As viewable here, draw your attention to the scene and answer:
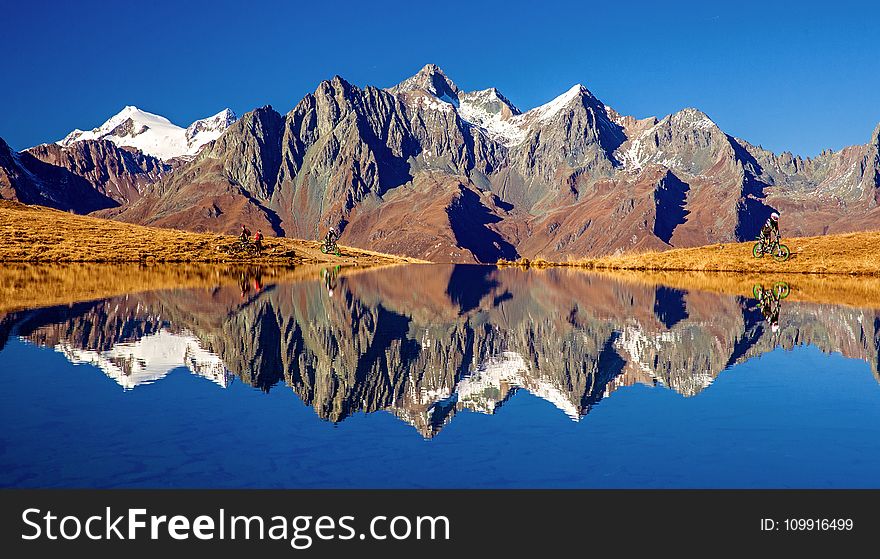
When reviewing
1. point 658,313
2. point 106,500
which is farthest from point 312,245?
point 106,500

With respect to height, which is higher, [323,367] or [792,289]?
[792,289]

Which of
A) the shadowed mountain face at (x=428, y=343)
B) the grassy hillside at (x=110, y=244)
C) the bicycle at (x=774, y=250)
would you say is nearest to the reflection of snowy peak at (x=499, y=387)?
the shadowed mountain face at (x=428, y=343)

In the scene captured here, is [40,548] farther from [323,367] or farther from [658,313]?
[658,313]

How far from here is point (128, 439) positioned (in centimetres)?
1300

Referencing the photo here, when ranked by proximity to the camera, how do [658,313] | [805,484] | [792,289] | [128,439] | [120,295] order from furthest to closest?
[792,289] → [120,295] → [658,313] → [128,439] → [805,484]

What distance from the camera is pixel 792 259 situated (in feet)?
279

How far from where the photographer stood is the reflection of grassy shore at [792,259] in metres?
79.7

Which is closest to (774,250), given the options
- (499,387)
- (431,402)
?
(499,387)

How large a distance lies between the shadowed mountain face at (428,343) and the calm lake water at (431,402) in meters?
0.11

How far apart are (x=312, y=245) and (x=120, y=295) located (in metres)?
75.3

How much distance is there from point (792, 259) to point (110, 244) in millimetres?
84195

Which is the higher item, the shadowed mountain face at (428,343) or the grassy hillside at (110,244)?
the grassy hillside at (110,244)

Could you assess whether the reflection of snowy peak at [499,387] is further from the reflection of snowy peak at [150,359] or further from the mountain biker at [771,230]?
the mountain biker at [771,230]

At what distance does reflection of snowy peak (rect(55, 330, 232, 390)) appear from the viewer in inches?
729
